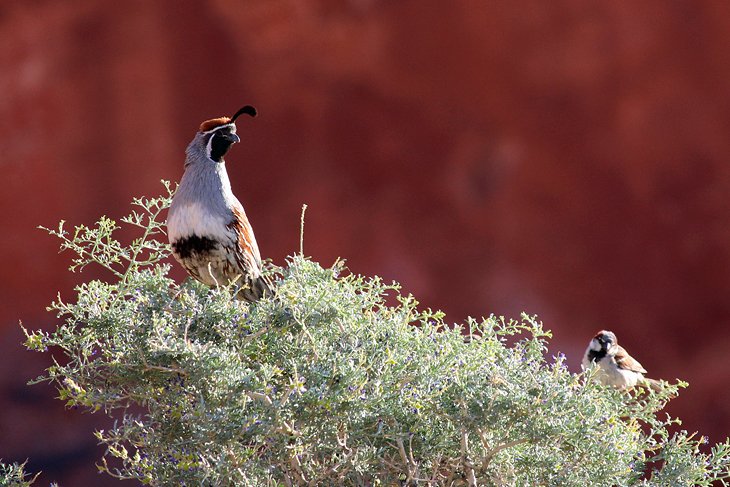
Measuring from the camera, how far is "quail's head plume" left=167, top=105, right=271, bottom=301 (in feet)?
11.8

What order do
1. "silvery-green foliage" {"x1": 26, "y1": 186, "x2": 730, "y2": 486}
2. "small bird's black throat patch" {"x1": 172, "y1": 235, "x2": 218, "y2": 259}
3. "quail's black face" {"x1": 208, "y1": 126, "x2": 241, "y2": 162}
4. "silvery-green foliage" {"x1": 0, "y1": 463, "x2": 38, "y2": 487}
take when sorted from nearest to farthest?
"silvery-green foliage" {"x1": 26, "y1": 186, "x2": 730, "y2": 486}
"silvery-green foliage" {"x1": 0, "y1": 463, "x2": 38, "y2": 487}
"small bird's black throat patch" {"x1": 172, "y1": 235, "x2": 218, "y2": 259}
"quail's black face" {"x1": 208, "y1": 126, "x2": 241, "y2": 162}

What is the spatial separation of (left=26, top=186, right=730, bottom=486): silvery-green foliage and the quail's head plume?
18.5 inches

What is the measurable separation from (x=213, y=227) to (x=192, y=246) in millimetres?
83

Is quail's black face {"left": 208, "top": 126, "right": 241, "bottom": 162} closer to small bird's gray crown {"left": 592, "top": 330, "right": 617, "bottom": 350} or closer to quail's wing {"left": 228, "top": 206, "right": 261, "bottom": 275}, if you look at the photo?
quail's wing {"left": 228, "top": 206, "right": 261, "bottom": 275}

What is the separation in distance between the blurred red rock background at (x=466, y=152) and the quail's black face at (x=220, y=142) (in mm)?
2272

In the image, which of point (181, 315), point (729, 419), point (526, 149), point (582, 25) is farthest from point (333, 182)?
point (181, 315)

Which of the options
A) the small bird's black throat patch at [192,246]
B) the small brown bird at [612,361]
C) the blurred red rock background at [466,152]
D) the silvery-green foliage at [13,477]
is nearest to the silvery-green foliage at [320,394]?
the silvery-green foliage at [13,477]

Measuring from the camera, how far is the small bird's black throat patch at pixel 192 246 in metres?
3.59

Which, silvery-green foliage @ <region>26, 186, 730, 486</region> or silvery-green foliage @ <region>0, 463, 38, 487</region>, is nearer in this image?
silvery-green foliage @ <region>26, 186, 730, 486</region>

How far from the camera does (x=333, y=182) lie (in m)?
6.09

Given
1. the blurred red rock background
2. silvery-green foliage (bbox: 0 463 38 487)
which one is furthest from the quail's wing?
the blurred red rock background

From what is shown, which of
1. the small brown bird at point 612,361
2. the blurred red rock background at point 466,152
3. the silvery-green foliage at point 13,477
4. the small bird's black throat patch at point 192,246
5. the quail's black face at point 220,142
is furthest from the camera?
the blurred red rock background at point 466,152

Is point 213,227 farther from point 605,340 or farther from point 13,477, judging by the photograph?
point 605,340

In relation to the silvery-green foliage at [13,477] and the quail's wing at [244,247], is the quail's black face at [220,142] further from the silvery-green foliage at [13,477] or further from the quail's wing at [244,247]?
the silvery-green foliage at [13,477]
